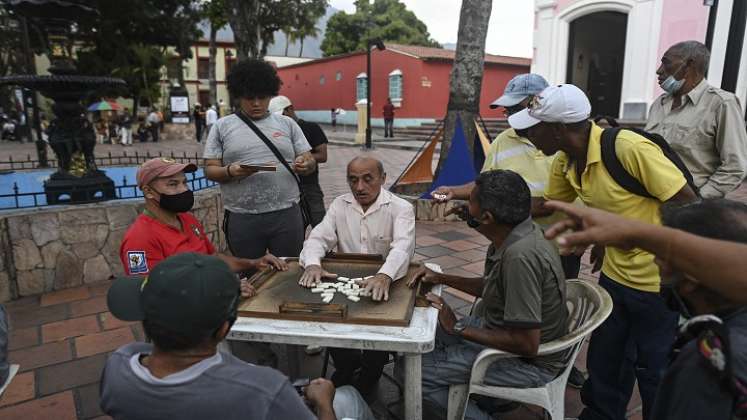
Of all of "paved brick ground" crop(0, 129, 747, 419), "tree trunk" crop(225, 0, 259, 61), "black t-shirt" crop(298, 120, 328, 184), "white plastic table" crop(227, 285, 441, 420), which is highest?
"tree trunk" crop(225, 0, 259, 61)

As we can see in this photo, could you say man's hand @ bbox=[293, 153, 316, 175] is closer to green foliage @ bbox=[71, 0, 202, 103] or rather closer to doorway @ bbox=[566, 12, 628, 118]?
doorway @ bbox=[566, 12, 628, 118]

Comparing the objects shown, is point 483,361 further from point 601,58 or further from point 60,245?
point 601,58

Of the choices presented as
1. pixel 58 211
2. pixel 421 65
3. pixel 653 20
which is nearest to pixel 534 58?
pixel 653 20

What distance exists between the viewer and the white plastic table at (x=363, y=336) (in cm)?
180

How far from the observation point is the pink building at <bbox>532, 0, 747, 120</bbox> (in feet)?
35.8

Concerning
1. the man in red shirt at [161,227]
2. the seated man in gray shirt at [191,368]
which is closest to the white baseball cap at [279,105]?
the man in red shirt at [161,227]

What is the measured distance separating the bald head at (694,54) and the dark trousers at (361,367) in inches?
99.9

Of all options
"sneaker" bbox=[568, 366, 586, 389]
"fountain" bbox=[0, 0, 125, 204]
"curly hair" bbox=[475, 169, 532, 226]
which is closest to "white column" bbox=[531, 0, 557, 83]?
"fountain" bbox=[0, 0, 125, 204]

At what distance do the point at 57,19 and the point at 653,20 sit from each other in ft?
42.9

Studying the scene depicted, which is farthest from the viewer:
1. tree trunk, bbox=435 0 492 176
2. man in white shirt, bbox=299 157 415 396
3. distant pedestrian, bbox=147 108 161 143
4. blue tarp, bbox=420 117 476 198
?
distant pedestrian, bbox=147 108 161 143

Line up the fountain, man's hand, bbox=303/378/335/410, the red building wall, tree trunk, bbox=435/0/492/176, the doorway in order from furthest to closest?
the red building wall → the doorway → tree trunk, bbox=435/0/492/176 → the fountain → man's hand, bbox=303/378/335/410

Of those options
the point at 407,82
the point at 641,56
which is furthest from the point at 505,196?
the point at 407,82

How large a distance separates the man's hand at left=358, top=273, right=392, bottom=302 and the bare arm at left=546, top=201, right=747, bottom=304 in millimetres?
1073

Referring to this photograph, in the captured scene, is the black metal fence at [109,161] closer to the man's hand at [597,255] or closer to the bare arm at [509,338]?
the bare arm at [509,338]
